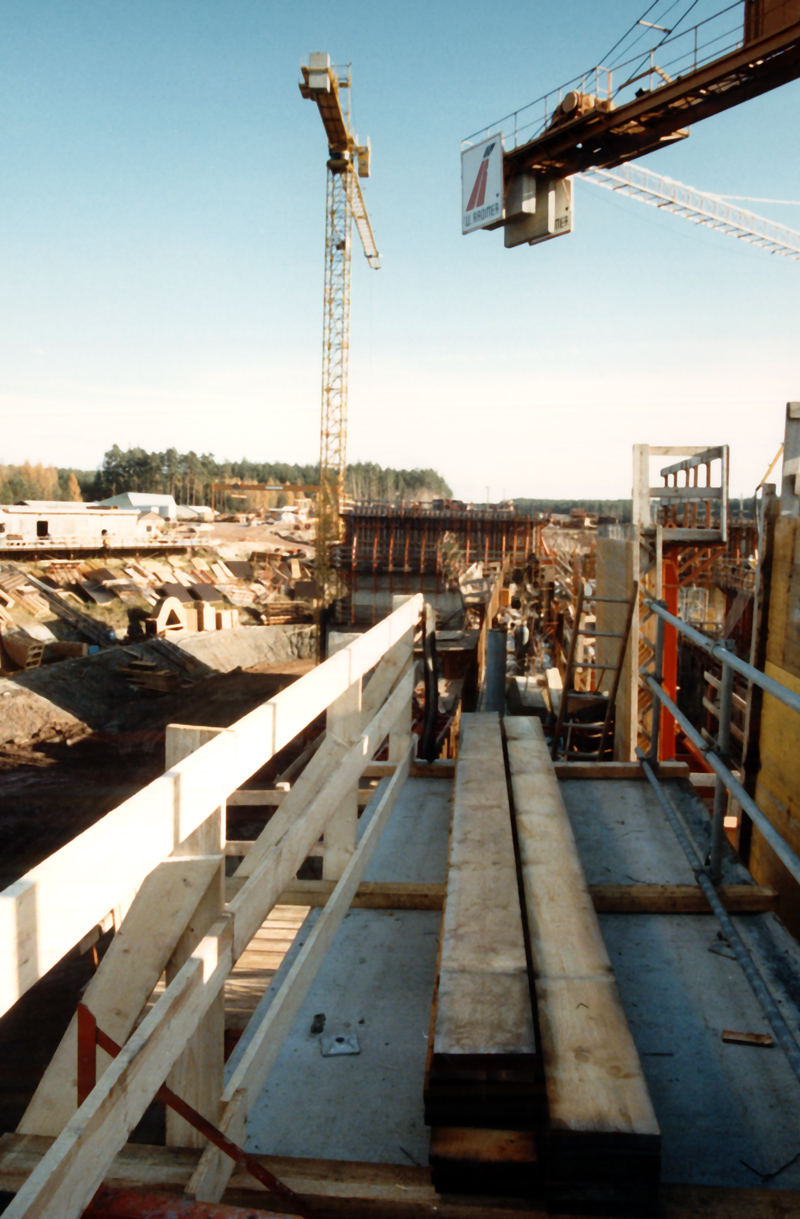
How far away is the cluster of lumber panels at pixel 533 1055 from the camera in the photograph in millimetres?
1521

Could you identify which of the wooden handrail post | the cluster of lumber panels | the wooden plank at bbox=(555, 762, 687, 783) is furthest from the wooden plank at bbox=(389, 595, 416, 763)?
the cluster of lumber panels

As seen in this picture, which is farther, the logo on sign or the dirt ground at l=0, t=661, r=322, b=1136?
the logo on sign

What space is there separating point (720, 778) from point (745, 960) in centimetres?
65

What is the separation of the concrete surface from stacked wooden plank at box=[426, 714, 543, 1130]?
0.44 metres

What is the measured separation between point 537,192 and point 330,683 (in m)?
25.8

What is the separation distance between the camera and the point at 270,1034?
192cm

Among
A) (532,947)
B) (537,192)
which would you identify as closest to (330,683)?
(532,947)

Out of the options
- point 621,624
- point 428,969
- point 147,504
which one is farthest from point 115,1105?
point 147,504

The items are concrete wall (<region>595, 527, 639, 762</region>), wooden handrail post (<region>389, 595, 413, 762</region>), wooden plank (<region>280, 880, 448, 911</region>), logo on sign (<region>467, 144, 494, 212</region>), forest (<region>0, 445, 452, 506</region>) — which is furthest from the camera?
forest (<region>0, 445, 452, 506</region>)

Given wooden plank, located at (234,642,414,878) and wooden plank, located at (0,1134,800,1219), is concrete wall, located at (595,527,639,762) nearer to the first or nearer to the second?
wooden plank, located at (234,642,414,878)

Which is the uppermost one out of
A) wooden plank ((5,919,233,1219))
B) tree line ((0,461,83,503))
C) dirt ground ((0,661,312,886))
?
tree line ((0,461,83,503))

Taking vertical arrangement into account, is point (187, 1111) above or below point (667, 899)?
above

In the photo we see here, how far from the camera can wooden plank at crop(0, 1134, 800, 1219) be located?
63.4 inches

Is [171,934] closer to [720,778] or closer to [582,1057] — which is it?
[582,1057]
